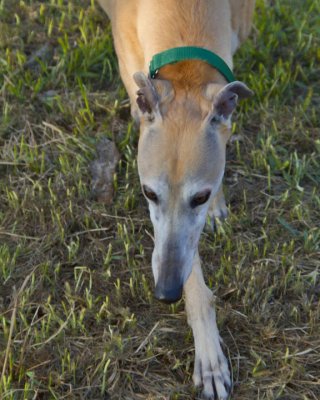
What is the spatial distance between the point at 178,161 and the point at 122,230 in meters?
1.07

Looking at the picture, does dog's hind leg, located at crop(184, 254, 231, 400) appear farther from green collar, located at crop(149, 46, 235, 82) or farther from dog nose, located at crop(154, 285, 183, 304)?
green collar, located at crop(149, 46, 235, 82)

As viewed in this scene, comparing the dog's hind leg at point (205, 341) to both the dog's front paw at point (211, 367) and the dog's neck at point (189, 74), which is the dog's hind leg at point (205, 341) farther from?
the dog's neck at point (189, 74)

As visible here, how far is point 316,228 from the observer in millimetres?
4367

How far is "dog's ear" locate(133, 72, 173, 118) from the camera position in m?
3.46

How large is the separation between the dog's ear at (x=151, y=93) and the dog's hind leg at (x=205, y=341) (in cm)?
88

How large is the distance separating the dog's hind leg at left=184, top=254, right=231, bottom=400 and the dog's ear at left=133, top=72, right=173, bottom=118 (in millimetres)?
877

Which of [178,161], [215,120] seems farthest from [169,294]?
[215,120]

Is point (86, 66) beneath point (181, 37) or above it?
beneath

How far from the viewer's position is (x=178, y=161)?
3.36m

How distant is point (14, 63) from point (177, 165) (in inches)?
91.5

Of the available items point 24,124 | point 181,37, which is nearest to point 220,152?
point 181,37

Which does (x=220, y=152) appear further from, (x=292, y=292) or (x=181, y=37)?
(x=292, y=292)

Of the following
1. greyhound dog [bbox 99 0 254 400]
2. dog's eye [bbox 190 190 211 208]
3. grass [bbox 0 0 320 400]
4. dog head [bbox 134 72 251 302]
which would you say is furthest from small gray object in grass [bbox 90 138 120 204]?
dog's eye [bbox 190 190 211 208]

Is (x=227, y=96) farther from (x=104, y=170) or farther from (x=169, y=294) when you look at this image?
(x=104, y=170)
